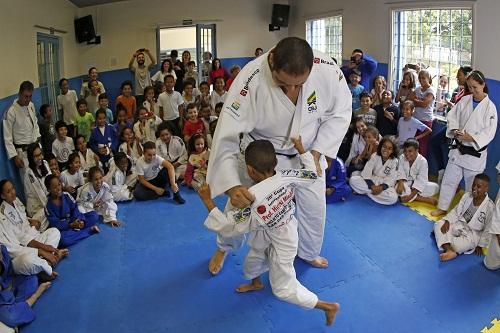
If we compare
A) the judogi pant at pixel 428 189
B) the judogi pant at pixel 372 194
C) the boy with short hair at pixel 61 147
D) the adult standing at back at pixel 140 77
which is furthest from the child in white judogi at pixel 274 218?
the adult standing at back at pixel 140 77

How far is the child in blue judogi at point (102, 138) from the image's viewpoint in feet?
18.8

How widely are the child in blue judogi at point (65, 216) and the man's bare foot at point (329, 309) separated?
2.43 m

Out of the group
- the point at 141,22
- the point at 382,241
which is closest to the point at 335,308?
the point at 382,241

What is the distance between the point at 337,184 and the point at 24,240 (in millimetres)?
3161

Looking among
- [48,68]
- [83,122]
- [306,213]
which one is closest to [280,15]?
[48,68]

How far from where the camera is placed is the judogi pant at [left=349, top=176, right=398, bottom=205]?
4.73 m

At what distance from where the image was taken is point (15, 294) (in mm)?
3080

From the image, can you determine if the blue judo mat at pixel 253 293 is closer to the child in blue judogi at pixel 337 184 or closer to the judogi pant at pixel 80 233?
the judogi pant at pixel 80 233

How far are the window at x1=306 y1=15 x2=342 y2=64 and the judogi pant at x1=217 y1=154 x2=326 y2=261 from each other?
238 inches

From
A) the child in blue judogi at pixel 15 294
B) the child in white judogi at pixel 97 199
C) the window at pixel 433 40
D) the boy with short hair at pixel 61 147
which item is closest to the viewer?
the child in blue judogi at pixel 15 294

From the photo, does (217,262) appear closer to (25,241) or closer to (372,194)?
(25,241)

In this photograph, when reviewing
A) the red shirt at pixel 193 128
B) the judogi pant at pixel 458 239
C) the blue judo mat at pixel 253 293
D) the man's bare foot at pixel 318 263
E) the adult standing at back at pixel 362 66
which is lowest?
the blue judo mat at pixel 253 293

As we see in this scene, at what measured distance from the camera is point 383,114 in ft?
18.9

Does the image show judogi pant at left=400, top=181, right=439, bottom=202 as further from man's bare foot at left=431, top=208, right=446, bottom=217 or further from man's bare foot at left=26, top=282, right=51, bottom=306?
man's bare foot at left=26, top=282, right=51, bottom=306
